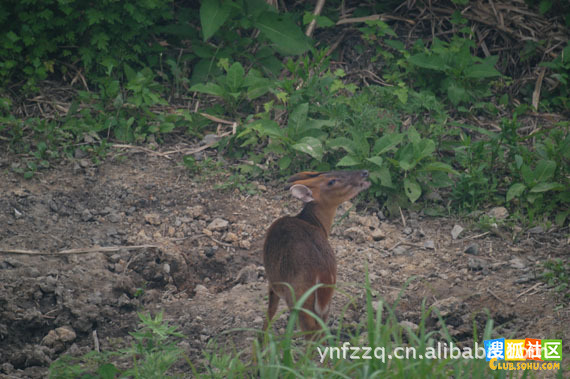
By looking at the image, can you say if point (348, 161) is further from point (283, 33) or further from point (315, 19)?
point (315, 19)

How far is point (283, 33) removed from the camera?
644 centimetres

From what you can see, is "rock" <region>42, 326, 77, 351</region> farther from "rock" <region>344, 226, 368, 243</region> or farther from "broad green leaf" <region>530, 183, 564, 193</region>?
"broad green leaf" <region>530, 183, 564, 193</region>

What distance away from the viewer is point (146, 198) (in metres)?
5.41

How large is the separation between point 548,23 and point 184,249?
14.4 ft

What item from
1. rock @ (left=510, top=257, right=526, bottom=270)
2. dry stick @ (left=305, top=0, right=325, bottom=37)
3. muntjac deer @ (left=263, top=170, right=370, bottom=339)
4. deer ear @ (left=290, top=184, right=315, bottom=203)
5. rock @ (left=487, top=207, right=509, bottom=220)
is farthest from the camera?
dry stick @ (left=305, top=0, right=325, bottom=37)

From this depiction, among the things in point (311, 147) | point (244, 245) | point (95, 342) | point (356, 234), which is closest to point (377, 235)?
point (356, 234)

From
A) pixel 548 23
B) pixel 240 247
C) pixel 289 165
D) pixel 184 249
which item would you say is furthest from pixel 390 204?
pixel 548 23

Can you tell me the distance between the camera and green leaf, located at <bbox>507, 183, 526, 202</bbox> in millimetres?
5227

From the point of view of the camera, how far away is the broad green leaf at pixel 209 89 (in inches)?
237

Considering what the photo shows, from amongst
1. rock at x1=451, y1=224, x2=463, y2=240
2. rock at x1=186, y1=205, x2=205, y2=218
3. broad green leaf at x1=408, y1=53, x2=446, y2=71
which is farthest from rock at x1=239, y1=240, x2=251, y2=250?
broad green leaf at x1=408, y1=53, x2=446, y2=71

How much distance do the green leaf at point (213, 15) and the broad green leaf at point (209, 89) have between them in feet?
1.38

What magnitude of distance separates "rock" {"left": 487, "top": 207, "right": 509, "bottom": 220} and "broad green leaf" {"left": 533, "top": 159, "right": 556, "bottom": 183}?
344 mm

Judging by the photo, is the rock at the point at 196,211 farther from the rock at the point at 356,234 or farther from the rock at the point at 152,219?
the rock at the point at 356,234

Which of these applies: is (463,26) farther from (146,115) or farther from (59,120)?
(59,120)
